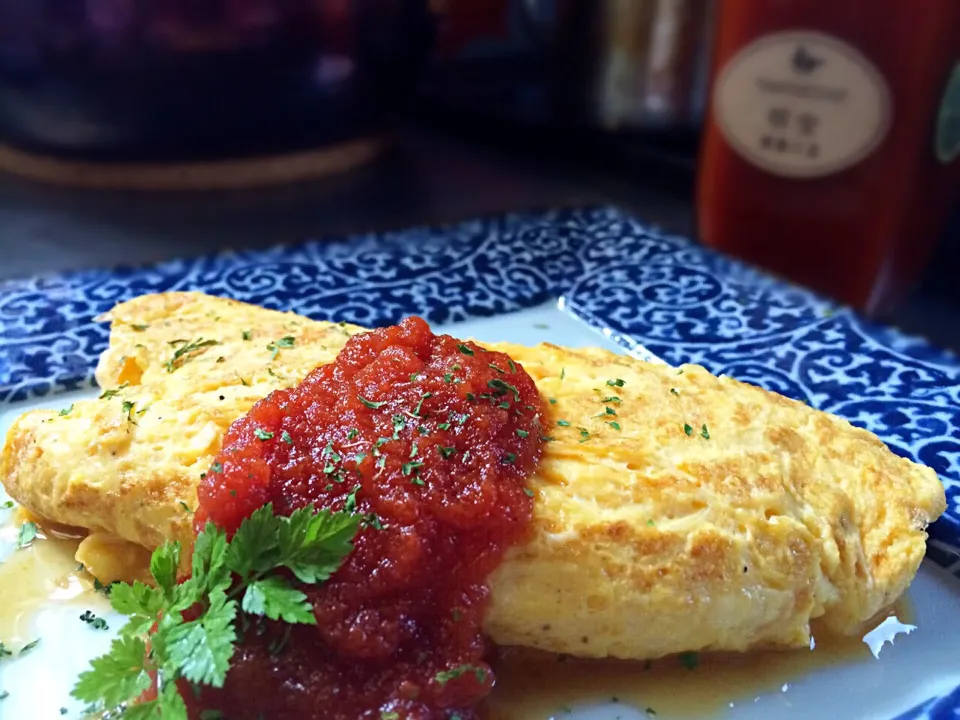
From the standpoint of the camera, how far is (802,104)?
2662 mm

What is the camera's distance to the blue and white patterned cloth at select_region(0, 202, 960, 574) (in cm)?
214

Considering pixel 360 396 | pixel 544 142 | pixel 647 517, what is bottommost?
pixel 544 142

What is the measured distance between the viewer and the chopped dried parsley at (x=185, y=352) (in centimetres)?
181

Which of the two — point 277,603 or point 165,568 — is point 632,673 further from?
point 165,568

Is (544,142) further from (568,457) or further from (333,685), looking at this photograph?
(333,685)

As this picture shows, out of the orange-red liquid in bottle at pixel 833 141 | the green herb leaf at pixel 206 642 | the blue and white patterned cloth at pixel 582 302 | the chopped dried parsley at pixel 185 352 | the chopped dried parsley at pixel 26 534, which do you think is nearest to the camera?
the green herb leaf at pixel 206 642

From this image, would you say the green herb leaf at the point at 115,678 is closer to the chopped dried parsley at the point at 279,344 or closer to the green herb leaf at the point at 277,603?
the green herb leaf at the point at 277,603

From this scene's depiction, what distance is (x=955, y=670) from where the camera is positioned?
1451 mm

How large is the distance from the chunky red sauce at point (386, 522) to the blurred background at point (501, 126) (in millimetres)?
1668

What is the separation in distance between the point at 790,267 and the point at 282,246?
167 cm

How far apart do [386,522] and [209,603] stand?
284mm

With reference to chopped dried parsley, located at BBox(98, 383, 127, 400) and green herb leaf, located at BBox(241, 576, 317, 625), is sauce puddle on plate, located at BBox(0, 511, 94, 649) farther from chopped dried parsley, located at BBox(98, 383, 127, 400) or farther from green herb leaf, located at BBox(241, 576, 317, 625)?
green herb leaf, located at BBox(241, 576, 317, 625)

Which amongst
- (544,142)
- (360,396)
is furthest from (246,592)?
(544,142)

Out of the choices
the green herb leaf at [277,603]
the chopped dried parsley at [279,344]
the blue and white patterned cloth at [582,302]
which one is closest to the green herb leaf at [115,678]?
the green herb leaf at [277,603]
